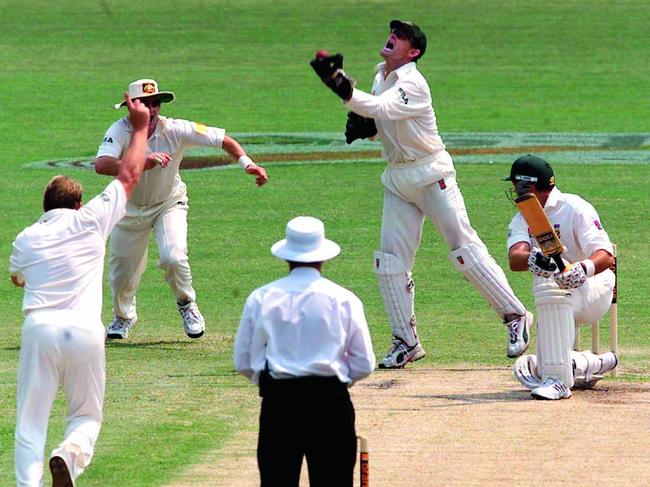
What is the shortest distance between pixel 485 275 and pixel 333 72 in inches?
76.6

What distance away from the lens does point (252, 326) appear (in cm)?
690

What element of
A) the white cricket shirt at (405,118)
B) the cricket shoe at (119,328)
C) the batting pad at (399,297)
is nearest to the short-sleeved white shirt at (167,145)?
the cricket shoe at (119,328)

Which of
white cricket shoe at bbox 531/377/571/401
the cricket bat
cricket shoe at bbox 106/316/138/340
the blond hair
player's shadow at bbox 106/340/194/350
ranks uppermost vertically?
the blond hair

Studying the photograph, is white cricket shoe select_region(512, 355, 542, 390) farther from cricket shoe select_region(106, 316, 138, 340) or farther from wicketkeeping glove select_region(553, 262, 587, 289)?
cricket shoe select_region(106, 316, 138, 340)

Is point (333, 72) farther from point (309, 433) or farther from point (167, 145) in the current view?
point (309, 433)

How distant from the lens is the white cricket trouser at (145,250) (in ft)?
40.4

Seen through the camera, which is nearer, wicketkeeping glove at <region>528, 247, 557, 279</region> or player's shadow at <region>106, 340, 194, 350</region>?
wicketkeeping glove at <region>528, 247, 557, 279</region>

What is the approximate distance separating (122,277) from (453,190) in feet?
9.30

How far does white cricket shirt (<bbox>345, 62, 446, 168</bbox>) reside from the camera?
11070 millimetres

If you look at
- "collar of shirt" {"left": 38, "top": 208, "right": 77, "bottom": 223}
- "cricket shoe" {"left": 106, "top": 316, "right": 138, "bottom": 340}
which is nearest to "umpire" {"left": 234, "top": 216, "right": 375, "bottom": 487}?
"collar of shirt" {"left": 38, "top": 208, "right": 77, "bottom": 223}

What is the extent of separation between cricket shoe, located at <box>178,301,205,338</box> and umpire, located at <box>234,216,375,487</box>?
5.53 metres

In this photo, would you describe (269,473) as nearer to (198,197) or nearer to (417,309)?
(417,309)

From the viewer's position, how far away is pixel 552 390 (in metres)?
9.91

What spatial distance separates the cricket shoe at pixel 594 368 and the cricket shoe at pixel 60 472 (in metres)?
3.88
